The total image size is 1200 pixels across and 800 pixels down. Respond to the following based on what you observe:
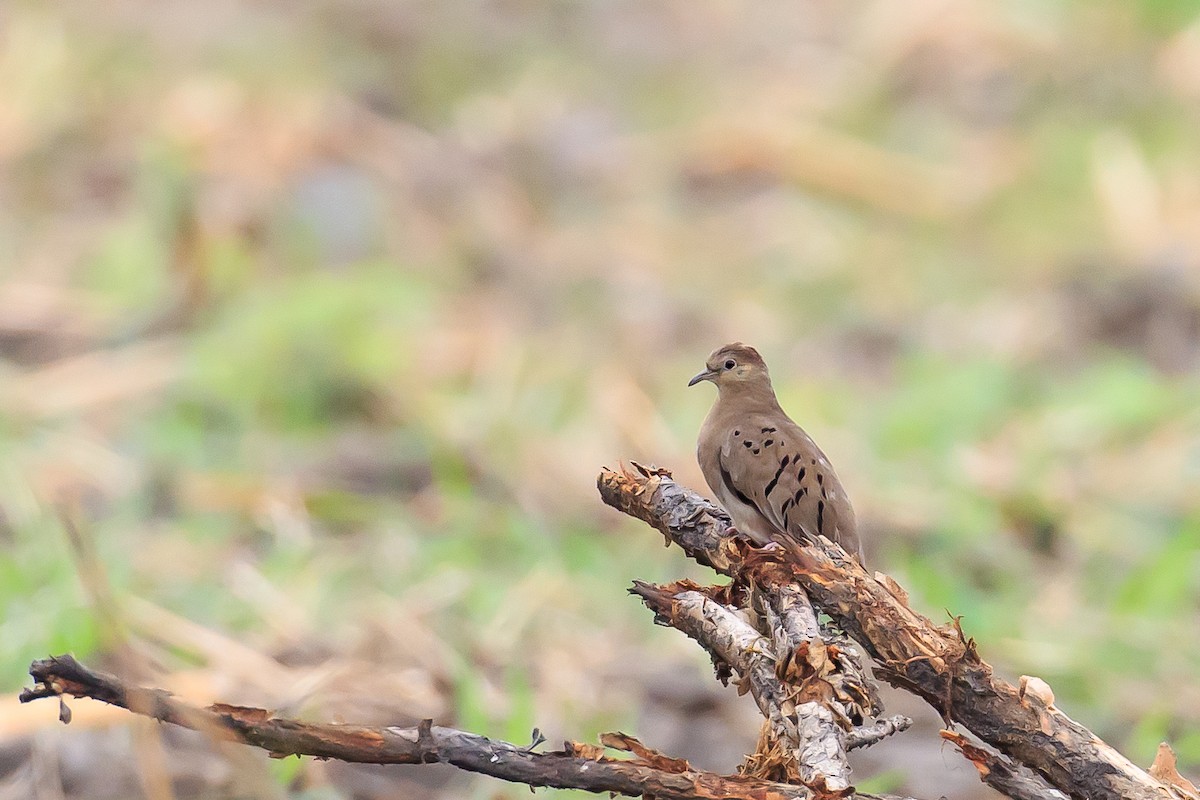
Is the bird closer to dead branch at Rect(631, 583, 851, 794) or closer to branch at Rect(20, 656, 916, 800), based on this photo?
dead branch at Rect(631, 583, 851, 794)

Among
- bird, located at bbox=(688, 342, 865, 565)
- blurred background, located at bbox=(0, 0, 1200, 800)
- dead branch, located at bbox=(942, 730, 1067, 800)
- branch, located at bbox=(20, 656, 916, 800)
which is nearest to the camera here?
branch, located at bbox=(20, 656, 916, 800)

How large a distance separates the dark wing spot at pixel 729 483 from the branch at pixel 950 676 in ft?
1.07

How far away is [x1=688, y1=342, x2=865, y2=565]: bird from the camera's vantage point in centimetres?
312

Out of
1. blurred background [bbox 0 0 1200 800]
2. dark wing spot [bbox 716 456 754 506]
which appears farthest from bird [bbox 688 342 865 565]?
blurred background [bbox 0 0 1200 800]

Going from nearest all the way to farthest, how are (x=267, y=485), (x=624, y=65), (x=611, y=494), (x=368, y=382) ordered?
(x=611, y=494) < (x=267, y=485) < (x=368, y=382) < (x=624, y=65)

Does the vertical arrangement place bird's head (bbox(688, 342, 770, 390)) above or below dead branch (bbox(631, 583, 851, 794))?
above

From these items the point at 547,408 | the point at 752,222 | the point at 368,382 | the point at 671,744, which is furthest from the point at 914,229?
the point at 671,744

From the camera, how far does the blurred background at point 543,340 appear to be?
14.6ft

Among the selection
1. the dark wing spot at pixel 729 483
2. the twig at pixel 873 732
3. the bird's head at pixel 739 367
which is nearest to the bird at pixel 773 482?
the dark wing spot at pixel 729 483

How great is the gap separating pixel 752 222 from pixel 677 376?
2770 millimetres

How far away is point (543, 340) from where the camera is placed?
8008 mm

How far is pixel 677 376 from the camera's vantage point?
760 cm

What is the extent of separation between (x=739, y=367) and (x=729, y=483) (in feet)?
1.73

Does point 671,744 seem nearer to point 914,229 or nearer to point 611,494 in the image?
point 611,494
